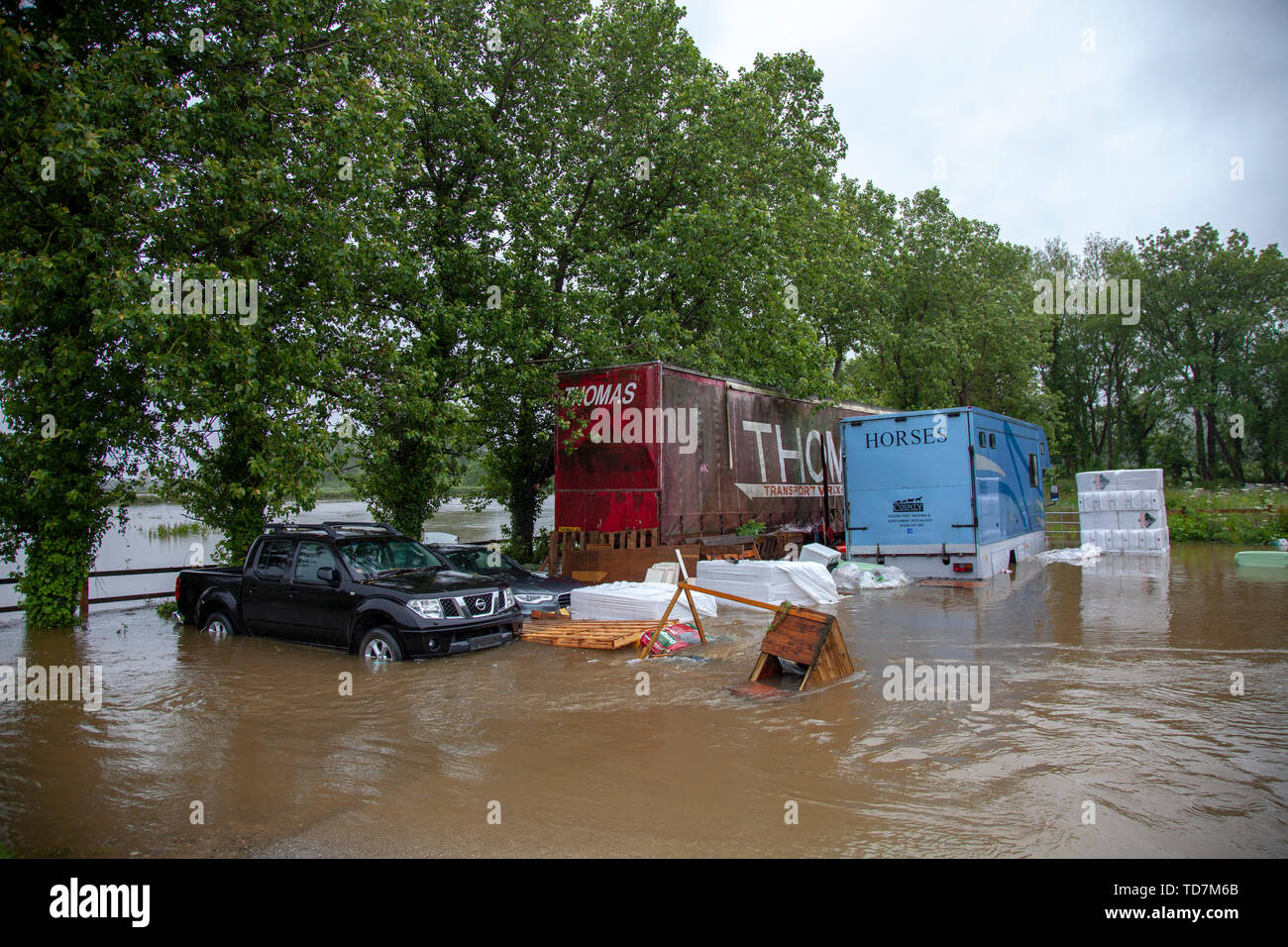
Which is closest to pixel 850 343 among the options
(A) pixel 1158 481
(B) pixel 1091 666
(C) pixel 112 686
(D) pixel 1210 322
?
(A) pixel 1158 481

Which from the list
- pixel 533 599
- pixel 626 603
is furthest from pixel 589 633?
pixel 533 599

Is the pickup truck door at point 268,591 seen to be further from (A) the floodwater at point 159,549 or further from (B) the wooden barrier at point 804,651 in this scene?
(B) the wooden barrier at point 804,651

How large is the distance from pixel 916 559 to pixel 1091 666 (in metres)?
7.16

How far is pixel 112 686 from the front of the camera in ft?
26.9

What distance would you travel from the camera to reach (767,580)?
1242 centimetres

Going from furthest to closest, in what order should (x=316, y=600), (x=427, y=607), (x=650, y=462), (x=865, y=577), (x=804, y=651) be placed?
(x=865, y=577), (x=650, y=462), (x=316, y=600), (x=427, y=607), (x=804, y=651)

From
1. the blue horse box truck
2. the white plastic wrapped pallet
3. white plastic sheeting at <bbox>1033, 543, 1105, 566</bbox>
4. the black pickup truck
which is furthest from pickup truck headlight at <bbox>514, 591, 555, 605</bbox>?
the white plastic wrapped pallet

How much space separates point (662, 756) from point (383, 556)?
571cm

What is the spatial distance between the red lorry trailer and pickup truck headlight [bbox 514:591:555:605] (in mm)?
2272

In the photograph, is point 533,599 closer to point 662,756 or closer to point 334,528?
point 334,528

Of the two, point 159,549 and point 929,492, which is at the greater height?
point 929,492

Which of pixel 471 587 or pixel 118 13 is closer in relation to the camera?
pixel 471 587

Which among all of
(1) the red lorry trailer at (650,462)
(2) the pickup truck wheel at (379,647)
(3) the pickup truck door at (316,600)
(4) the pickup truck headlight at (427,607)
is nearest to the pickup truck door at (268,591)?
(3) the pickup truck door at (316,600)
